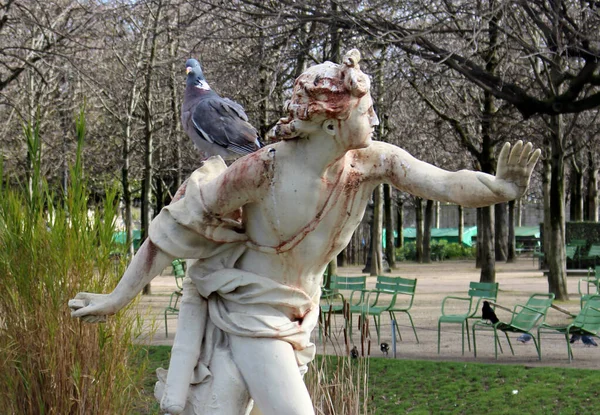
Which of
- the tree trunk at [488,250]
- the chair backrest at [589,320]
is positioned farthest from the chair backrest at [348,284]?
the tree trunk at [488,250]

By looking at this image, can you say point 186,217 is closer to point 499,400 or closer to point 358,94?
point 358,94

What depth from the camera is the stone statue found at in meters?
2.75

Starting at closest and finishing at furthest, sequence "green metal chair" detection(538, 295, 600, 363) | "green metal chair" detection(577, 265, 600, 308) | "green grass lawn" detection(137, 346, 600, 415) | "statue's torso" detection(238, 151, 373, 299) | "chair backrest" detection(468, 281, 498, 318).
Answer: "statue's torso" detection(238, 151, 373, 299), "green grass lawn" detection(137, 346, 600, 415), "green metal chair" detection(538, 295, 600, 363), "chair backrest" detection(468, 281, 498, 318), "green metal chair" detection(577, 265, 600, 308)

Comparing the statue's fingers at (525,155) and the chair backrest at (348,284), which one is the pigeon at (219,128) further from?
the chair backrest at (348,284)

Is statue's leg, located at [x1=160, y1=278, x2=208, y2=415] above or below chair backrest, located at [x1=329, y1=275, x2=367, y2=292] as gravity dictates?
above

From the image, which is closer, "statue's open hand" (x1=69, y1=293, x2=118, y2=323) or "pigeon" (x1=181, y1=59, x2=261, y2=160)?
"statue's open hand" (x1=69, y1=293, x2=118, y2=323)

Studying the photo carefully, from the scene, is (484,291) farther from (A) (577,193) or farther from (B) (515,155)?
(A) (577,193)

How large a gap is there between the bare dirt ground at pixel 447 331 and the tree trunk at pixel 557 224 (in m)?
0.44

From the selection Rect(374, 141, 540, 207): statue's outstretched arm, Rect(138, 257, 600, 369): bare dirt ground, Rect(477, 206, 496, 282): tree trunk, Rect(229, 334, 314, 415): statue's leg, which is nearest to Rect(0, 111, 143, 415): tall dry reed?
Rect(138, 257, 600, 369): bare dirt ground

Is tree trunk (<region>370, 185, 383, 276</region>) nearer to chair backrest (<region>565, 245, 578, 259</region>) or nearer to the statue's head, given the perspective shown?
chair backrest (<region>565, 245, 578, 259</region>)

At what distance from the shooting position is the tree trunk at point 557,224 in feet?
50.5

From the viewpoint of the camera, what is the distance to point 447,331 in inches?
482

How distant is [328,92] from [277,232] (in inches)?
21.3

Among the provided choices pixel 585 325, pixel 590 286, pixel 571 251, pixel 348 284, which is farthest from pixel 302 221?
pixel 571 251
